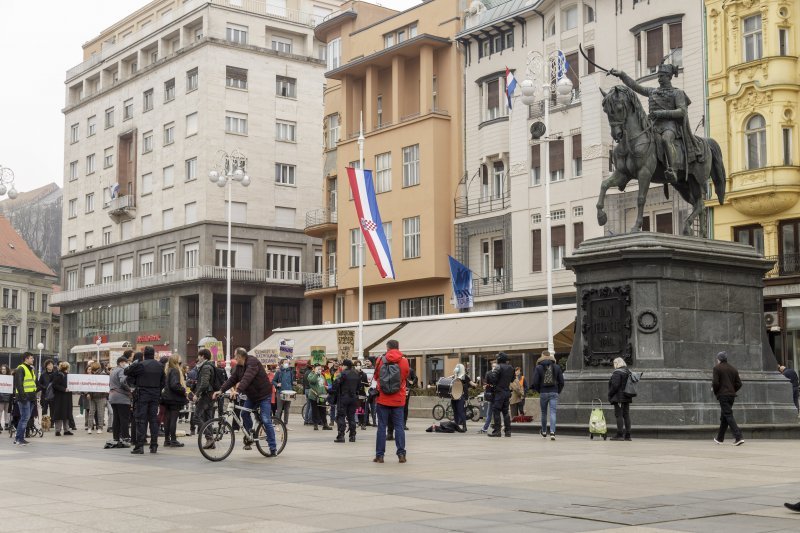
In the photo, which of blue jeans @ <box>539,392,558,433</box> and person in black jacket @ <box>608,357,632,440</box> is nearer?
person in black jacket @ <box>608,357,632,440</box>

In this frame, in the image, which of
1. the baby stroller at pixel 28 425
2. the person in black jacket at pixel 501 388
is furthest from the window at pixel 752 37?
the baby stroller at pixel 28 425

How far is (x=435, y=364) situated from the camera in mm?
53875

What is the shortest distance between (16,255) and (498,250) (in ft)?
235

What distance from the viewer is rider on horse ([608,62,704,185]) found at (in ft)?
77.3

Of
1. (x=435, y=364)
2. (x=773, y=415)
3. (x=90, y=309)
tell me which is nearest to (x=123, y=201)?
(x=90, y=309)

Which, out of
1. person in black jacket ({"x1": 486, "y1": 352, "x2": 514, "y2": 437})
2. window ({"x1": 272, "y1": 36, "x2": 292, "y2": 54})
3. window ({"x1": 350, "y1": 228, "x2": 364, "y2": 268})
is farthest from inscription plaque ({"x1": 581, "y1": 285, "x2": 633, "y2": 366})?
window ({"x1": 272, "y1": 36, "x2": 292, "y2": 54})

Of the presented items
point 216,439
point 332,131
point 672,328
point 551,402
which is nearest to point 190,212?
point 332,131

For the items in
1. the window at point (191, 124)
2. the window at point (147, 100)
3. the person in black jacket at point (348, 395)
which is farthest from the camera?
the window at point (147, 100)

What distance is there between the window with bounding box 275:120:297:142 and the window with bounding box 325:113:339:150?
16010 mm

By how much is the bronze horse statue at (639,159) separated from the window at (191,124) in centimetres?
5748

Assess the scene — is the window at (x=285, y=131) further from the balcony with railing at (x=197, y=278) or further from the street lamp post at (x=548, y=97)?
the street lamp post at (x=548, y=97)

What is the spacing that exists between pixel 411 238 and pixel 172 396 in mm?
34762

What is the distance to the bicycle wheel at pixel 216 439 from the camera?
17594 mm

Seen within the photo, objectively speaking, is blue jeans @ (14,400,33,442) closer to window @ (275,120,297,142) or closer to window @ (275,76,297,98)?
window @ (275,120,297,142)
